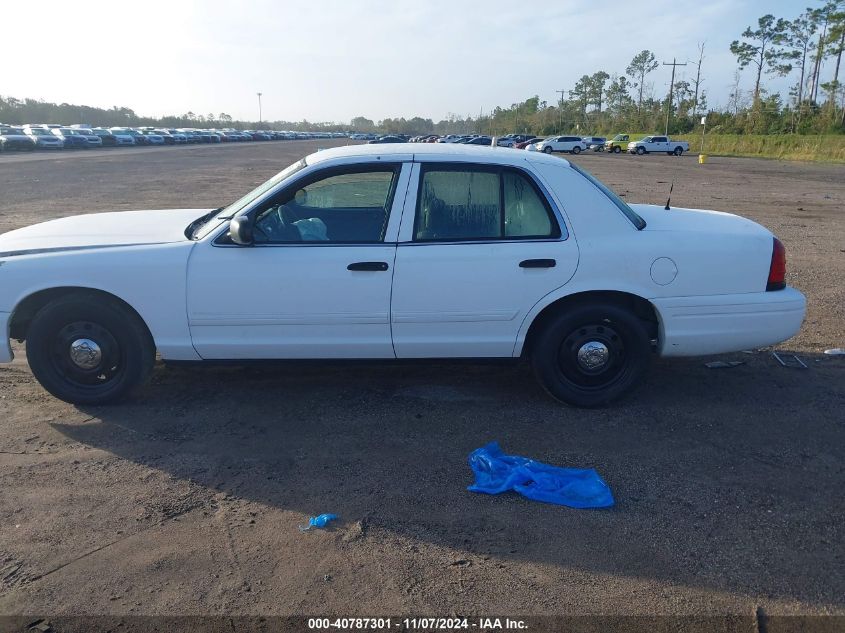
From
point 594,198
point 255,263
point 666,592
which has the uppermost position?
point 594,198

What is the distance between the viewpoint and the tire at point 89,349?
4.45 m

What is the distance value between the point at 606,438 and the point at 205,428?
2.57 metres

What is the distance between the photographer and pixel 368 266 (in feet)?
14.3

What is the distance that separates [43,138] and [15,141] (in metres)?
2.69

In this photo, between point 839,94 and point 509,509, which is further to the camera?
point 839,94

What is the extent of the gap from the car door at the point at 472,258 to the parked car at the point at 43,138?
183ft

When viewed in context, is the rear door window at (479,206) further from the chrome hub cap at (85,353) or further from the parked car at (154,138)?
the parked car at (154,138)

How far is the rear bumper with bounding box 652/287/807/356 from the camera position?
14.9 feet

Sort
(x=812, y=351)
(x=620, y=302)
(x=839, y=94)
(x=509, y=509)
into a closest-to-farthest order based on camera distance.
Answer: (x=509, y=509) < (x=620, y=302) < (x=812, y=351) < (x=839, y=94)

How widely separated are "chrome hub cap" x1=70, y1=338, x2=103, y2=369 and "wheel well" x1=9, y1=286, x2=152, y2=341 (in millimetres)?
319

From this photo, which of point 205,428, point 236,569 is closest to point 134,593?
point 236,569

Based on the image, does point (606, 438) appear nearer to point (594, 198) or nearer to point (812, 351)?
point (594, 198)

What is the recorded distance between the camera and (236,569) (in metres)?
3.03

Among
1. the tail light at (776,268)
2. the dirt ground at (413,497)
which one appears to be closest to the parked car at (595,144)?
the dirt ground at (413,497)
